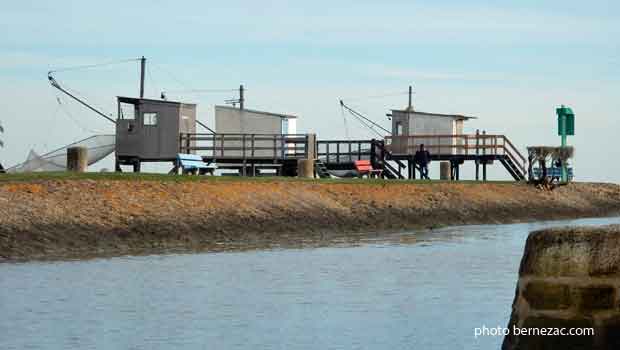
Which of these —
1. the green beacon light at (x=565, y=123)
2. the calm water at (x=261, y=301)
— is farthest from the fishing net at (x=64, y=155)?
the calm water at (x=261, y=301)

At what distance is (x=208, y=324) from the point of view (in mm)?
16172

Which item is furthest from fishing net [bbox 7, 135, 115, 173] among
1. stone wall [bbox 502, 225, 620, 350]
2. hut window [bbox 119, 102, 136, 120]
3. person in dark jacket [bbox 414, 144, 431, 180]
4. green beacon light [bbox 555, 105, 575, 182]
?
stone wall [bbox 502, 225, 620, 350]

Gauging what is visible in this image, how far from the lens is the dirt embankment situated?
27406 millimetres

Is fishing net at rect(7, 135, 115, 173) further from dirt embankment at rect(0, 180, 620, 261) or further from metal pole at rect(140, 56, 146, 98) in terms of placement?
dirt embankment at rect(0, 180, 620, 261)

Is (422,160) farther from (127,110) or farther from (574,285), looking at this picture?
(574,285)

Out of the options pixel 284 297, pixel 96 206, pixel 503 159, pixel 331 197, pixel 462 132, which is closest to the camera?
pixel 284 297

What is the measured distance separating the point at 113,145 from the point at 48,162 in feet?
11.1

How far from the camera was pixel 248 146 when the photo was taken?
5788cm

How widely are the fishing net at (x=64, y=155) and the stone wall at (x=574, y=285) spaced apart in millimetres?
44104

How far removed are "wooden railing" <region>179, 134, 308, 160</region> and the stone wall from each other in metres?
45.2

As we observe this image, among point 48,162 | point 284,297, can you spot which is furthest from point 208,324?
point 48,162

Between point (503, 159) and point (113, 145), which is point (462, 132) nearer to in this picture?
point (503, 159)

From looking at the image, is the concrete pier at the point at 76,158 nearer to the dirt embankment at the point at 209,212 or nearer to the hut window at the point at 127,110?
the dirt embankment at the point at 209,212

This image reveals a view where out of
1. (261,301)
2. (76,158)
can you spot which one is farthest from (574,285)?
(76,158)
